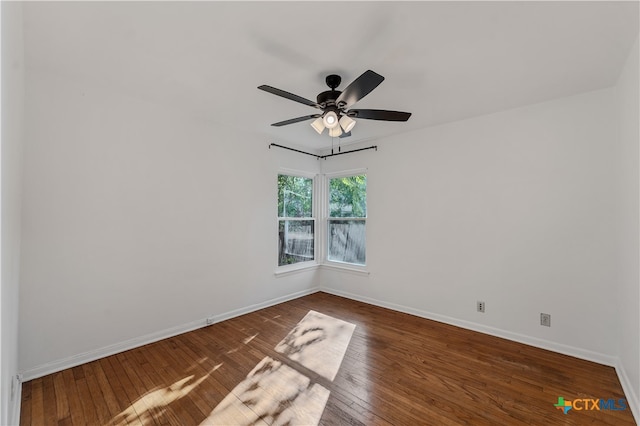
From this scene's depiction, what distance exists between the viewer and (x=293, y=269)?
441 centimetres

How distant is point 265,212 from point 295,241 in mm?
840

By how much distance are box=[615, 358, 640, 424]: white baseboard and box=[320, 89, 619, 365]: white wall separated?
0.21 metres

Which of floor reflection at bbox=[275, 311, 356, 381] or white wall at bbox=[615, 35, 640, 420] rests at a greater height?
white wall at bbox=[615, 35, 640, 420]

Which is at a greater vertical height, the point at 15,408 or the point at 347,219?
the point at 347,219

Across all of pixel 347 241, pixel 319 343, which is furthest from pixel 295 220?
pixel 319 343

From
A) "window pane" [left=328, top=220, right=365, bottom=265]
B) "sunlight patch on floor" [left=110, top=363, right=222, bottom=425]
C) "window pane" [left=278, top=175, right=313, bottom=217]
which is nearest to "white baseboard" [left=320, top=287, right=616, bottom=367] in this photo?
"window pane" [left=328, top=220, right=365, bottom=265]

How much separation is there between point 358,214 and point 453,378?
8.62 feet

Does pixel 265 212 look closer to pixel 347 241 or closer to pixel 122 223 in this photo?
pixel 347 241

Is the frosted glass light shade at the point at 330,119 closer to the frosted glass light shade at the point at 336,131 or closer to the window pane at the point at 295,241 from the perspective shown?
the frosted glass light shade at the point at 336,131

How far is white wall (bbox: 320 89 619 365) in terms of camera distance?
2.58 meters

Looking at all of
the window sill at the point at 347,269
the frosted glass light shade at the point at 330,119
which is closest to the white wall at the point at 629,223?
the frosted glass light shade at the point at 330,119

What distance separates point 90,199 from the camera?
2.50 meters

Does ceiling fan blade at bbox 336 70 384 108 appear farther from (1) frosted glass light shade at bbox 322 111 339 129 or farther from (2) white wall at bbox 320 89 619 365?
(2) white wall at bbox 320 89 619 365

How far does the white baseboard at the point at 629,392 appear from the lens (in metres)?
1.84
